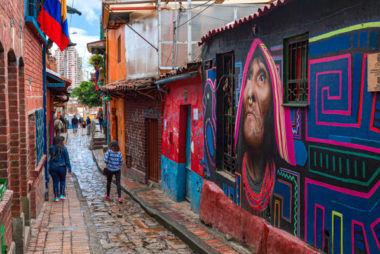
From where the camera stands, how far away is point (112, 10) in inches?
539

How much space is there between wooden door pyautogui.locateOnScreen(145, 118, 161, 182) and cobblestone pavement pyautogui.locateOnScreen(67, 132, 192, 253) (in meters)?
1.30

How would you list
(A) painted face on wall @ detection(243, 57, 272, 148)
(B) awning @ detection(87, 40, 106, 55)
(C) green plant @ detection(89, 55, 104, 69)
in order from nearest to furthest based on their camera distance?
(A) painted face on wall @ detection(243, 57, 272, 148) < (B) awning @ detection(87, 40, 106, 55) < (C) green plant @ detection(89, 55, 104, 69)

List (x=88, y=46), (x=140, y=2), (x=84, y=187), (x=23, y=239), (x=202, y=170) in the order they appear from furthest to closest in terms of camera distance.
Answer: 1. (x=88, y=46)
2. (x=84, y=187)
3. (x=140, y=2)
4. (x=202, y=170)
5. (x=23, y=239)

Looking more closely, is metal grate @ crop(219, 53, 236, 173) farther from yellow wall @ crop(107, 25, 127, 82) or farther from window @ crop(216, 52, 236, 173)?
yellow wall @ crop(107, 25, 127, 82)

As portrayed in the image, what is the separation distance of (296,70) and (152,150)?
8.78m

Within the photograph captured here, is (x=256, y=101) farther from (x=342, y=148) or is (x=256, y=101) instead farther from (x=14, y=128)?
(x=14, y=128)

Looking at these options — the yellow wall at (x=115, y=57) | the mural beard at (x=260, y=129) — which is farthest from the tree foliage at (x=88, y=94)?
the mural beard at (x=260, y=129)

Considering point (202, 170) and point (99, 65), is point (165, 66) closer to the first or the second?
point (202, 170)

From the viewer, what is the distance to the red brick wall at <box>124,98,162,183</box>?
45.5 feet

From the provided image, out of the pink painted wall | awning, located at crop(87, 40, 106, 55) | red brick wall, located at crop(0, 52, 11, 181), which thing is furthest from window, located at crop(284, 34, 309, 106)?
awning, located at crop(87, 40, 106, 55)

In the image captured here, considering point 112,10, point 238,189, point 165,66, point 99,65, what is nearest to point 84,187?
point 165,66

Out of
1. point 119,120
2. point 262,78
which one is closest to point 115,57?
point 119,120

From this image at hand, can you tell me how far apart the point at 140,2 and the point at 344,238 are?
10.3 metres

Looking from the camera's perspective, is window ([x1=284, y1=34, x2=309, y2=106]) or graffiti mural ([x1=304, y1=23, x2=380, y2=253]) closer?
graffiti mural ([x1=304, y1=23, x2=380, y2=253])
